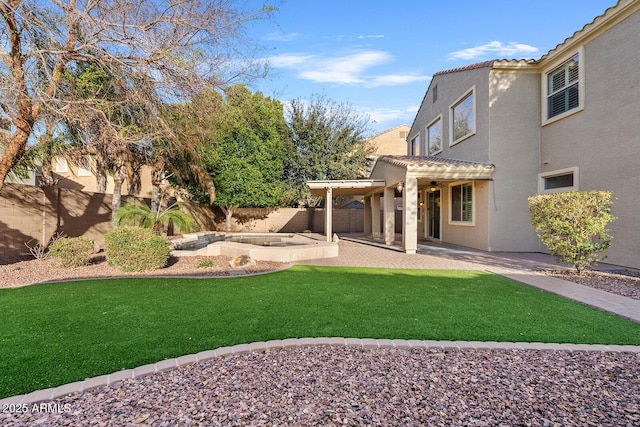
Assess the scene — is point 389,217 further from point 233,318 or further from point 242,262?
point 233,318

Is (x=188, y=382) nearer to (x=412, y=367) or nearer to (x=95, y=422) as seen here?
(x=95, y=422)

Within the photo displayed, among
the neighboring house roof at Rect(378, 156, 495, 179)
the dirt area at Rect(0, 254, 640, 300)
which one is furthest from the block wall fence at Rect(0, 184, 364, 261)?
the neighboring house roof at Rect(378, 156, 495, 179)

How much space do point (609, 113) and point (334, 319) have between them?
10644 millimetres

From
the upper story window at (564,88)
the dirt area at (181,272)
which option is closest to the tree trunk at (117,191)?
the dirt area at (181,272)

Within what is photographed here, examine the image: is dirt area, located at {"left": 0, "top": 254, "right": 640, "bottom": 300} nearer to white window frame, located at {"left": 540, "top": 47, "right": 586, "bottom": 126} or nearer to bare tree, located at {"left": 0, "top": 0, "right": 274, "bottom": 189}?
bare tree, located at {"left": 0, "top": 0, "right": 274, "bottom": 189}

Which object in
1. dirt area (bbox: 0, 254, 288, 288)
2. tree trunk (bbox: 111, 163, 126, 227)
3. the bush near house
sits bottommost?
dirt area (bbox: 0, 254, 288, 288)

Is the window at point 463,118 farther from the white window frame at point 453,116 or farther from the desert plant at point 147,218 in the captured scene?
the desert plant at point 147,218

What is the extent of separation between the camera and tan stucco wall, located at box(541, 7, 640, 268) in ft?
30.8

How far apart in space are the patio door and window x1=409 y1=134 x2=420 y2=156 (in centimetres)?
461

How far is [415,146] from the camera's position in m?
23.9

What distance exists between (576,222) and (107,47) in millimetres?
11883

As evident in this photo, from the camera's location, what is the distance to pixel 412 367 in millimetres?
3629

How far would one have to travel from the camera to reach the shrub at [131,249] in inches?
336

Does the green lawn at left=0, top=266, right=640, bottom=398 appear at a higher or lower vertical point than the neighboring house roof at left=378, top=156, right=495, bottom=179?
lower
